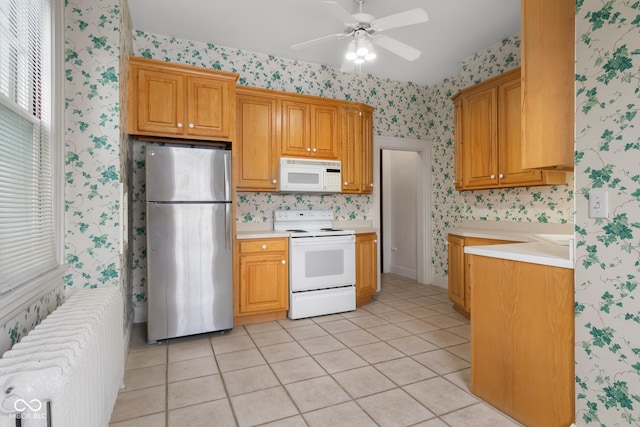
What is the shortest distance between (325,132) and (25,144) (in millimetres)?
2873

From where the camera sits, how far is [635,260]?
1.37 meters

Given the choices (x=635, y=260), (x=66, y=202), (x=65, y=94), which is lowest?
(x=635, y=260)

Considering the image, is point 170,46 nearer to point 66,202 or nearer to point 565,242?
point 66,202

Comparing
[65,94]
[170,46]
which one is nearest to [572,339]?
[65,94]

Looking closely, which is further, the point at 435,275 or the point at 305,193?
the point at 435,275

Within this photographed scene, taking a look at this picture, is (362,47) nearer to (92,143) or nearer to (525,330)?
(92,143)

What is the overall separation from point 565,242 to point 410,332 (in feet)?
5.20

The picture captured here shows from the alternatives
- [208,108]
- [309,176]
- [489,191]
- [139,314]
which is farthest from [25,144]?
[489,191]

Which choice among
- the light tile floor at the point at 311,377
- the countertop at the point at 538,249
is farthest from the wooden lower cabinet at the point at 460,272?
the countertop at the point at 538,249

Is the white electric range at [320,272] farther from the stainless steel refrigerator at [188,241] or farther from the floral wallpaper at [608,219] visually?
the floral wallpaper at [608,219]

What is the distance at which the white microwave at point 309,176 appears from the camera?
146 inches

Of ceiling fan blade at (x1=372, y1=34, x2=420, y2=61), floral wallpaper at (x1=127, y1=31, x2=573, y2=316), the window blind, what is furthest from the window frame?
ceiling fan blade at (x1=372, y1=34, x2=420, y2=61)

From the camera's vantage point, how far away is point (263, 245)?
3426 mm

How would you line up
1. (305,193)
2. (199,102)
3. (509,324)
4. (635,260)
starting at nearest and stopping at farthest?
→ (635,260)
(509,324)
(199,102)
(305,193)
